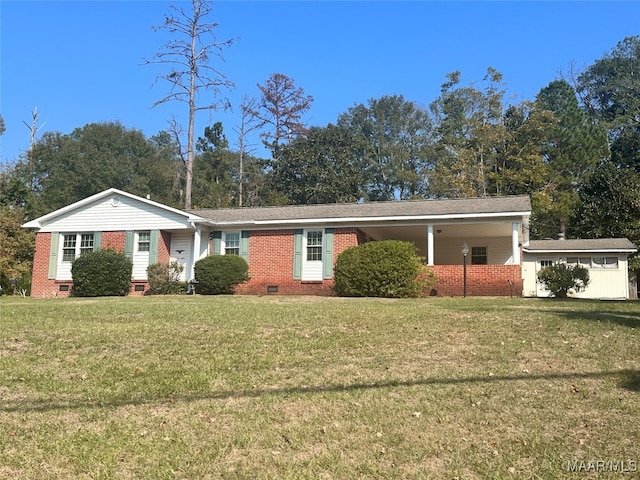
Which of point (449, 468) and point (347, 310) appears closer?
point (449, 468)

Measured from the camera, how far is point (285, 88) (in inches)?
1785

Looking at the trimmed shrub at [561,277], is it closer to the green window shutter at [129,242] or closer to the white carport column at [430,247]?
the white carport column at [430,247]

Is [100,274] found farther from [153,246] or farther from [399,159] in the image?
[399,159]

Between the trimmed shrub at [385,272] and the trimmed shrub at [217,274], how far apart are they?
398 centimetres

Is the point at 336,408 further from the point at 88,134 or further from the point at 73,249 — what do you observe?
the point at 88,134

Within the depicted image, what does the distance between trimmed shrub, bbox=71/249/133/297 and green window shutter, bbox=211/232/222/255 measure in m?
3.14

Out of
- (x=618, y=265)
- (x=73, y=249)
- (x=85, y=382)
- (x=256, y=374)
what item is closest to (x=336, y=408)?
(x=256, y=374)

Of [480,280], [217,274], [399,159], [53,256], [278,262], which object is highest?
[399,159]

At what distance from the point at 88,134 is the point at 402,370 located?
5613 centimetres

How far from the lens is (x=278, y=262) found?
63.2 ft

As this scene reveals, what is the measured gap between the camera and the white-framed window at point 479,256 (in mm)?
22156

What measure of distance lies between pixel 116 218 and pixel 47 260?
3.15 meters

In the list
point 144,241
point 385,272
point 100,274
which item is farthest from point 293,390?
point 144,241

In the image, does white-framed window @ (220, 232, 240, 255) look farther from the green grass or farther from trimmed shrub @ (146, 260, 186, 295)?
the green grass
